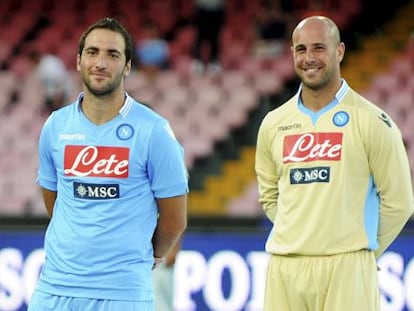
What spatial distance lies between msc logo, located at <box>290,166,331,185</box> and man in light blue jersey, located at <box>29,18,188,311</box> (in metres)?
0.53

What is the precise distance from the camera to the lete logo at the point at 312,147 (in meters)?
5.56

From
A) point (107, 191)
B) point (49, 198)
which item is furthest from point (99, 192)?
point (49, 198)

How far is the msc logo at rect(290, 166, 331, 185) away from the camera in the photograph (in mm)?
5539

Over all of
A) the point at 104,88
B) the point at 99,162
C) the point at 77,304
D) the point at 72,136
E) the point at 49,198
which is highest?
the point at 104,88

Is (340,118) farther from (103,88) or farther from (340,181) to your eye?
(103,88)

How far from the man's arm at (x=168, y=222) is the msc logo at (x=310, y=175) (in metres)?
0.52

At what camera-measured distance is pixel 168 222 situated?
18.0 feet

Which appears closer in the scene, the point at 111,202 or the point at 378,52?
the point at 111,202

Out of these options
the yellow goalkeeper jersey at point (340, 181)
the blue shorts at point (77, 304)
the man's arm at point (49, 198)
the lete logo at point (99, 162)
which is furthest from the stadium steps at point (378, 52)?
the blue shorts at point (77, 304)

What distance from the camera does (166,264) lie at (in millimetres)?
8211

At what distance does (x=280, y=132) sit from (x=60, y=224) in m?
1.12

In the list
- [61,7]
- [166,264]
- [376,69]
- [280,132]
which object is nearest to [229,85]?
[376,69]

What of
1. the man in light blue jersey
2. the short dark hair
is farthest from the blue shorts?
the short dark hair

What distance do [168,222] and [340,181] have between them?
0.78 m
